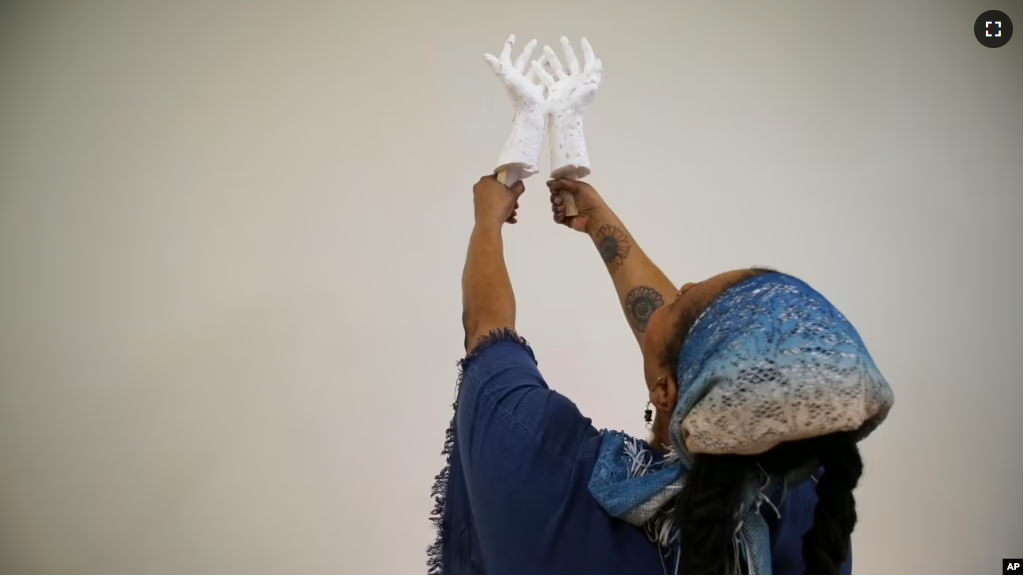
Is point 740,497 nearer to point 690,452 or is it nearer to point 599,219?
point 690,452

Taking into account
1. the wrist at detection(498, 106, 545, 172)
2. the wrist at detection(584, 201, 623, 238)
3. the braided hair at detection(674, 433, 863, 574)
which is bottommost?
the braided hair at detection(674, 433, 863, 574)

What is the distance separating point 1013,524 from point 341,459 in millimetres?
1375

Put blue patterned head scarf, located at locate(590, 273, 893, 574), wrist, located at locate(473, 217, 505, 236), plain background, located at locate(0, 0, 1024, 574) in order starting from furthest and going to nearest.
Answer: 1. plain background, located at locate(0, 0, 1024, 574)
2. wrist, located at locate(473, 217, 505, 236)
3. blue patterned head scarf, located at locate(590, 273, 893, 574)

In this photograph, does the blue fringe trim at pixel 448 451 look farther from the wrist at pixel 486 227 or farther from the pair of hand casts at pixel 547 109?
the pair of hand casts at pixel 547 109

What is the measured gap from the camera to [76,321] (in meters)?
1.32

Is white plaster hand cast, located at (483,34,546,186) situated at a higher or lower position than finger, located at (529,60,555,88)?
lower

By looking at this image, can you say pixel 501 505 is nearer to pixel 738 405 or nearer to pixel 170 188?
pixel 738 405

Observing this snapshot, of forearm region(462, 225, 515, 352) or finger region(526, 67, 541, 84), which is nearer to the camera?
forearm region(462, 225, 515, 352)

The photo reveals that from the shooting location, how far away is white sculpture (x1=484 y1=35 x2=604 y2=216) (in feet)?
3.40

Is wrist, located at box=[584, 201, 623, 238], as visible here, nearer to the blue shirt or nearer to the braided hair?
the blue shirt

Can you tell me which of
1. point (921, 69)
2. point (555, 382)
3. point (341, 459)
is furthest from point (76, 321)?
point (921, 69)

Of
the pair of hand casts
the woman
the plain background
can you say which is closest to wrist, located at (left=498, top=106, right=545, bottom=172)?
the pair of hand casts

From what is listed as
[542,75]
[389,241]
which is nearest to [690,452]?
[542,75]

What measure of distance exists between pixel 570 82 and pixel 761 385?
649 millimetres
